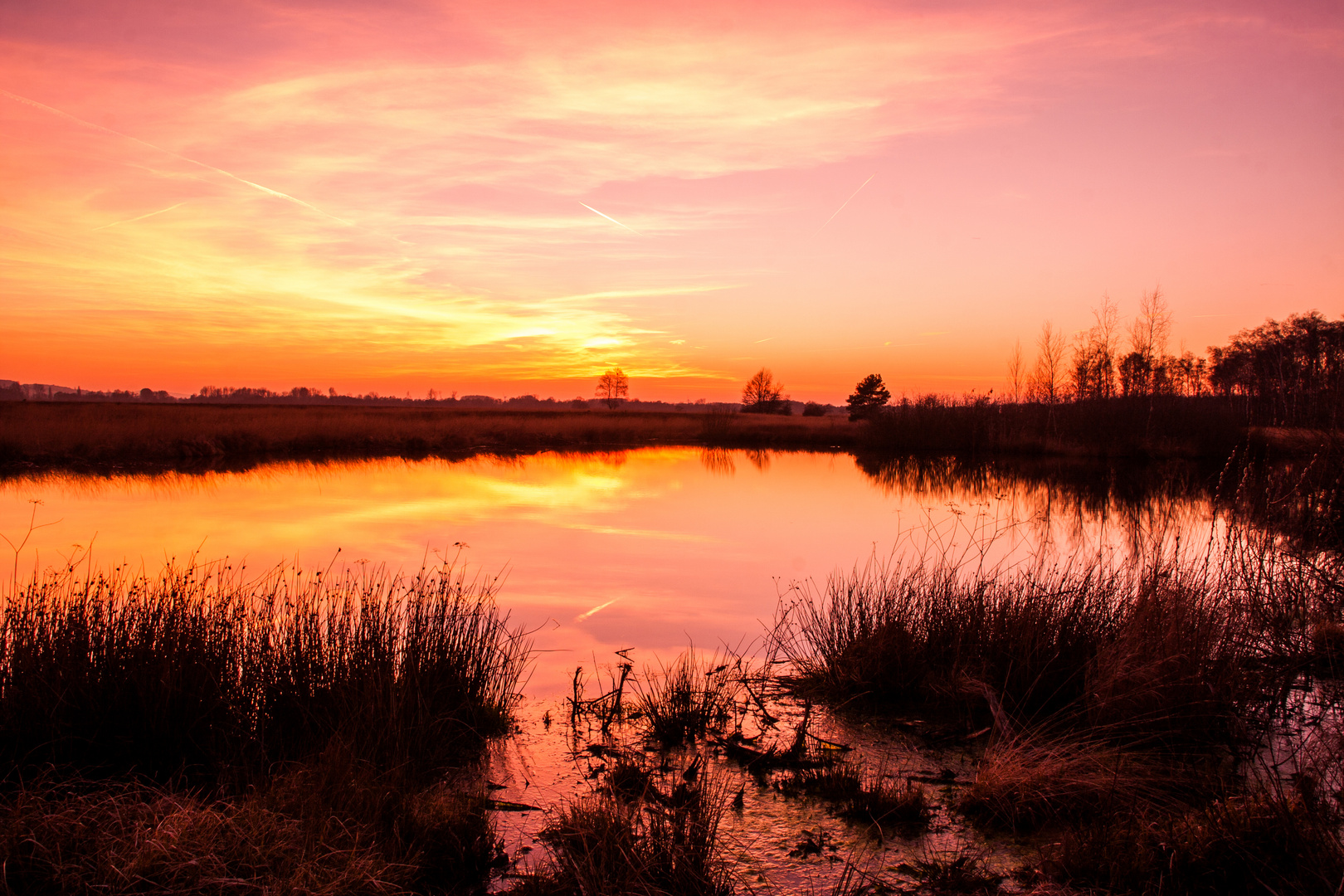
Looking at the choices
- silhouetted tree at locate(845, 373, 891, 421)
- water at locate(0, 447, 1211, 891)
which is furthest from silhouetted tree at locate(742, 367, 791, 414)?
water at locate(0, 447, 1211, 891)

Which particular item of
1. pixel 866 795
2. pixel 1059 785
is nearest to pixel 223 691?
pixel 866 795

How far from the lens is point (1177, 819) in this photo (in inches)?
119

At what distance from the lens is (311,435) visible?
29.5 meters

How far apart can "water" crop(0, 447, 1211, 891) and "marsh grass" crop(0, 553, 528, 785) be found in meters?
0.52

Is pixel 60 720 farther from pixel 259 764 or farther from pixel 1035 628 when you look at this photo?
pixel 1035 628

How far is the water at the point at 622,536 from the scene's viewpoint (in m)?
4.04

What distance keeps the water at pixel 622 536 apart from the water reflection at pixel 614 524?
Result: 6 centimetres

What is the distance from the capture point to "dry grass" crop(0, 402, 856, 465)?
2273 cm

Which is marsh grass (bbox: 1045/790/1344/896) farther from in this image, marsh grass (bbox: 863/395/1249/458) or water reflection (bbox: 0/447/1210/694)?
marsh grass (bbox: 863/395/1249/458)

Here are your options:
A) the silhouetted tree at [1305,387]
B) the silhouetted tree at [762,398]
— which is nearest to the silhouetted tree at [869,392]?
the silhouetted tree at [762,398]

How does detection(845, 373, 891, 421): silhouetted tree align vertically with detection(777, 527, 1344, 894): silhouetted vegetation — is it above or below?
above

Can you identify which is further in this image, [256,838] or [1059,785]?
[1059,785]

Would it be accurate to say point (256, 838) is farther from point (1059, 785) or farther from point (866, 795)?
point (1059, 785)

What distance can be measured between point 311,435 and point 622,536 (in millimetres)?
21576
